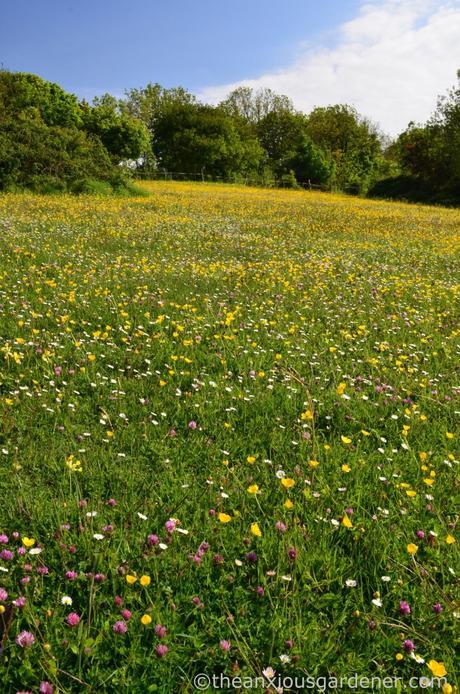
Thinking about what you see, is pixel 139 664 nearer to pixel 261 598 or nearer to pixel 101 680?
pixel 101 680

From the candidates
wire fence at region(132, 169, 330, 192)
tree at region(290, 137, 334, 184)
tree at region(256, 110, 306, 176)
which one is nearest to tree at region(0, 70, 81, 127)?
wire fence at region(132, 169, 330, 192)

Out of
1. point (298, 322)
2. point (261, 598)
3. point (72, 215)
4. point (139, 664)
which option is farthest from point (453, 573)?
point (72, 215)

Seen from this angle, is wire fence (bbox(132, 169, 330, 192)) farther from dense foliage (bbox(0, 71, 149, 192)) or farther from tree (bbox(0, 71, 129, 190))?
tree (bbox(0, 71, 129, 190))

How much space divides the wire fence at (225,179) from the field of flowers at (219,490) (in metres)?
48.6

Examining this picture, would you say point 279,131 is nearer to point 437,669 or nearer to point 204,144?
point 204,144

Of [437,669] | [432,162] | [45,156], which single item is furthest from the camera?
[432,162]

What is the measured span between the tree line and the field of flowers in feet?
65.4

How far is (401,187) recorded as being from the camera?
2112 inches

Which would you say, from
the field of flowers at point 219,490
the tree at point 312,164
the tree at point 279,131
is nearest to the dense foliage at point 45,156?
the field of flowers at point 219,490

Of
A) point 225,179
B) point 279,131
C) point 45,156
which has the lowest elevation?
point 45,156

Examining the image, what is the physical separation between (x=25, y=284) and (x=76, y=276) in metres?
0.97

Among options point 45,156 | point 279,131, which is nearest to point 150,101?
point 279,131

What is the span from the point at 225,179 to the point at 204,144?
5183 mm

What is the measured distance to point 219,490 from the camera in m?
3.04
